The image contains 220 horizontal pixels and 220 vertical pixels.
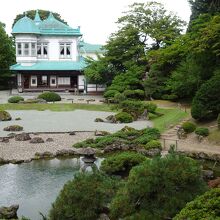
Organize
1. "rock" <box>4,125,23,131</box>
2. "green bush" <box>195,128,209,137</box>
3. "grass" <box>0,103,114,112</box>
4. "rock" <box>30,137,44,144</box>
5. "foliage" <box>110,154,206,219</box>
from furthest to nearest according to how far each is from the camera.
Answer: "grass" <box>0,103,114,112</box> < "rock" <box>4,125,23,131</box> < "rock" <box>30,137,44,144</box> < "green bush" <box>195,128,209,137</box> < "foliage" <box>110,154,206,219</box>

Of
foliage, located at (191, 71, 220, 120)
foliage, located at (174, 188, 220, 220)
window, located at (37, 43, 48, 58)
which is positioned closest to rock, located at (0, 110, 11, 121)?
foliage, located at (191, 71, 220, 120)

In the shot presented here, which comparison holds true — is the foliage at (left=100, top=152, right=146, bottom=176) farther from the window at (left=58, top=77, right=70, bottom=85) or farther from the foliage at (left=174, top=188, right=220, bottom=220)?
the window at (left=58, top=77, right=70, bottom=85)

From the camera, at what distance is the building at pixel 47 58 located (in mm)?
58219

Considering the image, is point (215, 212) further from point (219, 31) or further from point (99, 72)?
point (99, 72)

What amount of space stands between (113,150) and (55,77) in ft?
112

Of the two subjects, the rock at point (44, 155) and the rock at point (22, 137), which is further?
the rock at point (22, 137)

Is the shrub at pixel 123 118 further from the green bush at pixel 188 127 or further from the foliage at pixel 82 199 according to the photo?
the foliage at pixel 82 199

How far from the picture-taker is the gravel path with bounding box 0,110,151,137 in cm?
3319

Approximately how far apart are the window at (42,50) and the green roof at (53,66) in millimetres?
1093

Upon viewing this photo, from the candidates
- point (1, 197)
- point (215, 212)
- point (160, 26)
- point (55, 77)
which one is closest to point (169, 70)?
point (160, 26)

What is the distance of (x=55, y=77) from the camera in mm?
59625

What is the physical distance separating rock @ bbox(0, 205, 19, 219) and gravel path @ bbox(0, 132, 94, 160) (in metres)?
8.86

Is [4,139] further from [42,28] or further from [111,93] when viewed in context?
[42,28]

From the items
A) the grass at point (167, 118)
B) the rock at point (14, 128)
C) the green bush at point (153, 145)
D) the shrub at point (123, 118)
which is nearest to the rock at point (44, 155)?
the green bush at point (153, 145)
